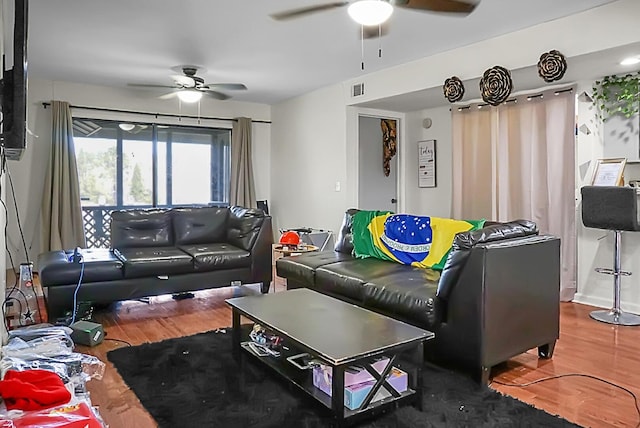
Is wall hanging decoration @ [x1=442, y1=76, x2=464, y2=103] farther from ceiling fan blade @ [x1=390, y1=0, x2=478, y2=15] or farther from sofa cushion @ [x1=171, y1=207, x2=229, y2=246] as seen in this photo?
sofa cushion @ [x1=171, y1=207, x2=229, y2=246]

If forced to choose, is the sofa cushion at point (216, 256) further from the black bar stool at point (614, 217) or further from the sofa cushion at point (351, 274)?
the black bar stool at point (614, 217)

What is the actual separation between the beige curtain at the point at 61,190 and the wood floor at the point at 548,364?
2141mm

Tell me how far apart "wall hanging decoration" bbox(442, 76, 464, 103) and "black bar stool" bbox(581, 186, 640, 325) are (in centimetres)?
135

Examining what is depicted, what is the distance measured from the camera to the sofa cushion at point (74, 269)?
137 inches

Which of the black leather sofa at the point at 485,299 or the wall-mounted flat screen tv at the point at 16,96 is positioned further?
the black leather sofa at the point at 485,299

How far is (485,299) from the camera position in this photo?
2.45 metres

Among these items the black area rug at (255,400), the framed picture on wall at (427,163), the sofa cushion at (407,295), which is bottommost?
the black area rug at (255,400)

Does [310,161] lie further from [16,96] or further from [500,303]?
[16,96]

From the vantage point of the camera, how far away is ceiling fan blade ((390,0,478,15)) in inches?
111

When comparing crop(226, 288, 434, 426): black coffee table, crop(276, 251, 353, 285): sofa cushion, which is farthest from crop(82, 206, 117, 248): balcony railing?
crop(226, 288, 434, 426): black coffee table

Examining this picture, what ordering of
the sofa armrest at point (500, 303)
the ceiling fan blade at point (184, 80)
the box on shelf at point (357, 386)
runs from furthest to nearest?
1. the ceiling fan blade at point (184, 80)
2. the sofa armrest at point (500, 303)
3. the box on shelf at point (357, 386)

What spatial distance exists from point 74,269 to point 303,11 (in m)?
2.57

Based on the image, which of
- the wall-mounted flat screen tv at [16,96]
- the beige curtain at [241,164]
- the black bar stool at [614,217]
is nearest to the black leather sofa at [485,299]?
the black bar stool at [614,217]

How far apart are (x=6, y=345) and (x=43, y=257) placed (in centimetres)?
141
